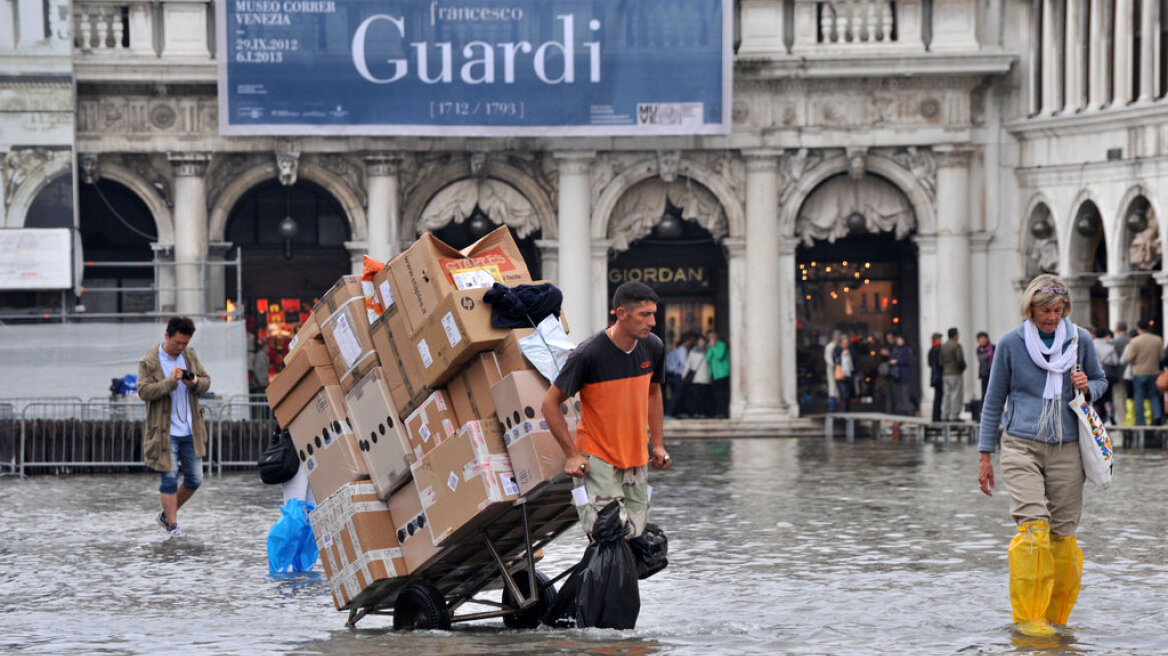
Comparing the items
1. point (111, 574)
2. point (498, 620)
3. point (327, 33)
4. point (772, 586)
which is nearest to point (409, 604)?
point (498, 620)

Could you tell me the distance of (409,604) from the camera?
9984mm

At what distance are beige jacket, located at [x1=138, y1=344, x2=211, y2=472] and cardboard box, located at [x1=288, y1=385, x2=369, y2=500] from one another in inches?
179

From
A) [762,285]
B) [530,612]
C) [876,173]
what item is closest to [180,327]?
[530,612]

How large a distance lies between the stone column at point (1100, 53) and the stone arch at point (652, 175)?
5.69 meters

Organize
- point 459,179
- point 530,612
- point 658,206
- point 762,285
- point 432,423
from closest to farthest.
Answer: point 432,423 → point 530,612 → point 762,285 → point 459,179 → point 658,206

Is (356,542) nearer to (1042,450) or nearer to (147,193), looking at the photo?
(1042,450)

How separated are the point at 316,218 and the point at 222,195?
242cm

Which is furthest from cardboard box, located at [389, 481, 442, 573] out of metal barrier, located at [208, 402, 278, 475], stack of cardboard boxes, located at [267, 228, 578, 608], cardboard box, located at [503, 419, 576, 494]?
metal barrier, located at [208, 402, 278, 475]

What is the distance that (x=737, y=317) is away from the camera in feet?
104

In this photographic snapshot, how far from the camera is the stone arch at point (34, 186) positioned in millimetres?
29141

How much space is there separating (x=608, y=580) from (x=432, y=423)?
1.15 meters

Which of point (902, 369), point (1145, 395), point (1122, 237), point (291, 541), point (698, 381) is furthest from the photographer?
point (902, 369)

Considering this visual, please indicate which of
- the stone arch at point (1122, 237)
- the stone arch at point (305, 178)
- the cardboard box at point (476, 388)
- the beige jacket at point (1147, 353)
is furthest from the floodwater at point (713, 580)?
the stone arch at point (305, 178)

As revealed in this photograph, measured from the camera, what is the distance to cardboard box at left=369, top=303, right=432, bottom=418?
9906 millimetres
